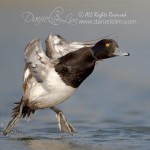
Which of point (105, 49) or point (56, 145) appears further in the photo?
point (105, 49)

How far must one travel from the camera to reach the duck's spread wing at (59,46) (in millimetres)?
8906

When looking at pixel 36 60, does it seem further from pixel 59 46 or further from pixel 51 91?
pixel 59 46

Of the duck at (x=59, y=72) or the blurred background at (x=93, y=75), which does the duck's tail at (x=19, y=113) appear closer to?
the duck at (x=59, y=72)

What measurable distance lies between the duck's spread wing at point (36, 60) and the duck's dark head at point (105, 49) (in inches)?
21.2

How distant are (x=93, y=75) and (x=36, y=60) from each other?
486cm

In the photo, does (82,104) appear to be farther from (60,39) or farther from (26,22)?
(26,22)

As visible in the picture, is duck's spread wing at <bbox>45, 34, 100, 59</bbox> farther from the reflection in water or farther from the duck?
the reflection in water

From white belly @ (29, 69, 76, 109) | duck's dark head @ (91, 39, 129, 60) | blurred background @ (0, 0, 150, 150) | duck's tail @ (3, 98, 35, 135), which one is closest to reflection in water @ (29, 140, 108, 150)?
blurred background @ (0, 0, 150, 150)

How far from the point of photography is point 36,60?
7887 mm

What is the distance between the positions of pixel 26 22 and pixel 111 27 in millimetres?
2495

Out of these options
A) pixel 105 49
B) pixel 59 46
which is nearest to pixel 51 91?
pixel 105 49

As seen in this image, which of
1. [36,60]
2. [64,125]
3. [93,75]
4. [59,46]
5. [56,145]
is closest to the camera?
[56,145]

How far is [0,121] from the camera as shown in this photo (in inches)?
362

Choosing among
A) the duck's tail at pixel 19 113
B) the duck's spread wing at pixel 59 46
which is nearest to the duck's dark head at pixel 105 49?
the duck's spread wing at pixel 59 46
